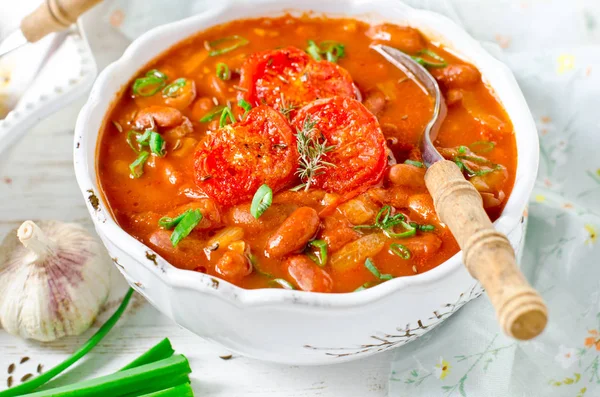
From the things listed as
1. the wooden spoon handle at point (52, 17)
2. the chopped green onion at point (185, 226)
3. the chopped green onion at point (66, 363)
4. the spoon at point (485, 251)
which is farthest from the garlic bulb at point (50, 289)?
the spoon at point (485, 251)

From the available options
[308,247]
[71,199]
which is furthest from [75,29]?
[308,247]

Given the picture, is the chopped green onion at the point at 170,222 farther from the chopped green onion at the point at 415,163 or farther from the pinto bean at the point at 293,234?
the chopped green onion at the point at 415,163

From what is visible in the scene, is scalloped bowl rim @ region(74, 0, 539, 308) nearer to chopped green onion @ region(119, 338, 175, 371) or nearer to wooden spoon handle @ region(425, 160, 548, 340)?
wooden spoon handle @ region(425, 160, 548, 340)

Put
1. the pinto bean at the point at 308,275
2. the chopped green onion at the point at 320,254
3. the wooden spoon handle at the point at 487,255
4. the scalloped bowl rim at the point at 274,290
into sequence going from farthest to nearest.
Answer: the chopped green onion at the point at 320,254
the pinto bean at the point at 308,275
the scalloped bowl rim at the point at 274,290
the wooden spoon handle at the point at 487,255

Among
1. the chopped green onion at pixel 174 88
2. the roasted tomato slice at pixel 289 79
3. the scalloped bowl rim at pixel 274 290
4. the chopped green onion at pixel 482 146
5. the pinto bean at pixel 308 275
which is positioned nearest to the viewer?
the scalloped bowl rim at pixel 274 290

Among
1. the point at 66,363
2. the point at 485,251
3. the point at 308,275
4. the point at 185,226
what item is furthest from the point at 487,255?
the point at 66,363

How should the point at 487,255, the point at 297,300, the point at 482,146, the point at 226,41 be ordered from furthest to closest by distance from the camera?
the point at 226,41 → the point at 482,146 → the point at 297,300 → the point at 487,255

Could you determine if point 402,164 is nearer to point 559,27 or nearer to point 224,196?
point 224,196

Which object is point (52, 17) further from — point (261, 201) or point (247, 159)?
point (261, 201)
